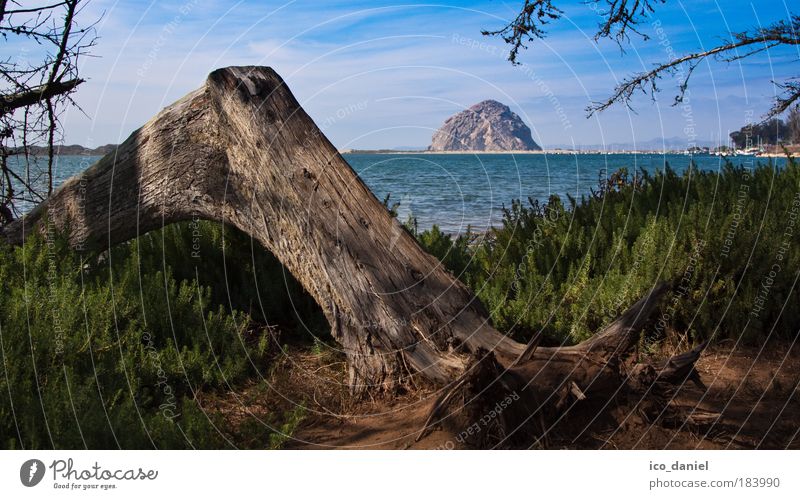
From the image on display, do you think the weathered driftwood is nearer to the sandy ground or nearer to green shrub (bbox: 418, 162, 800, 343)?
the sandy ground

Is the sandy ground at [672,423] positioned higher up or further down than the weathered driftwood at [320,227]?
further down

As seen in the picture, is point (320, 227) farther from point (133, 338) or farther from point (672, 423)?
point (672, 423)

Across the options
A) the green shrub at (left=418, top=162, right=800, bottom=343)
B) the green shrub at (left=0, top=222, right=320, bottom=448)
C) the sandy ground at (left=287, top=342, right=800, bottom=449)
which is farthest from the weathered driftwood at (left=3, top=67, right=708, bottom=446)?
the green shrub at (left=418, top=162, right=800, bottom=343)

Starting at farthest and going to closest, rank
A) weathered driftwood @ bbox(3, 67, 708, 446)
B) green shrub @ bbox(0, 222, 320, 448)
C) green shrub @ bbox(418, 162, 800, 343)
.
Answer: green shrub @ bbox(418, 162, 800, 343) < weathered driftwood @ bbox(3, 67, 708, 446) < green shrub @ bbox(0, 222, 320, 448)

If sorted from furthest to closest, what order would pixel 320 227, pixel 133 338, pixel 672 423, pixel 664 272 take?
pixel 664 272
pixel 133 338
pixel 320 227
pixel 672 423

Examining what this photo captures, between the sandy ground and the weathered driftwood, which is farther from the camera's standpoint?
the weathered driftwood

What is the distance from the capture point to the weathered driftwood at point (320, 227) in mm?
4047

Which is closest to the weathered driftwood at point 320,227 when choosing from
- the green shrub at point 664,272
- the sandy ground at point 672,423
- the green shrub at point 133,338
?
the sandy ground at point 672,423

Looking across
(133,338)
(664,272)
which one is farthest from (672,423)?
(133,338)

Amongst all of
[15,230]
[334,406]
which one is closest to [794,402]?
[334,406]

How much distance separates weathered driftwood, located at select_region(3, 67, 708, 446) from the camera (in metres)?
4.05

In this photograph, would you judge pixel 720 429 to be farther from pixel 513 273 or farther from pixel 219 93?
pixel 219 93

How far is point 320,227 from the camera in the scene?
15.1ft

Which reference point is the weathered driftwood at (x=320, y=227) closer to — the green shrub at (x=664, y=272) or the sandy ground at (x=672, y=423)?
the sandy ground at (x=672, y=423)
